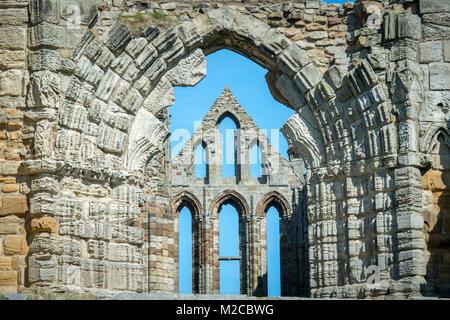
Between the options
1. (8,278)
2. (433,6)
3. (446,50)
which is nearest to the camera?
(8,278)

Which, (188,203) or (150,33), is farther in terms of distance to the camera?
(188,203)

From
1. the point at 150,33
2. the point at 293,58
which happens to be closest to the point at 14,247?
the point at 150,33

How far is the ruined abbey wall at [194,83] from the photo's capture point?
1265cm

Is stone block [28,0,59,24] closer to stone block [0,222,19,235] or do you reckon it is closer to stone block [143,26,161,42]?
stone block [143,26,161,42]

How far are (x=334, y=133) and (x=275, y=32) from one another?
1.58 meters

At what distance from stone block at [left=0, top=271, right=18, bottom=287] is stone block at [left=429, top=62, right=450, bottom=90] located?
19.1 ft

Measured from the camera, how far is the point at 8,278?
40.5ft

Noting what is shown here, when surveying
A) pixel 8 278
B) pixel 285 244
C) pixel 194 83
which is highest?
pixel 194 83

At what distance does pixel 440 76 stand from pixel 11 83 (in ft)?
18.0

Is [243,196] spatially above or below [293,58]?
above

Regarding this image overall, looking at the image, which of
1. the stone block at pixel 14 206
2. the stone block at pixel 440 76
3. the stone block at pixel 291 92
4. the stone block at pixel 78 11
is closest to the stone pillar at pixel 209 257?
the stone block at pixel 291 92

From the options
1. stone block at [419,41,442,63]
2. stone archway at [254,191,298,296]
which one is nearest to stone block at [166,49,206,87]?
stone block at [419,41,442,63]

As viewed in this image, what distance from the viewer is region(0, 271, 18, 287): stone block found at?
12320 millimetres

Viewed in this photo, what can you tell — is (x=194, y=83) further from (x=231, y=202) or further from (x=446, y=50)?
(x=231, y=202)
